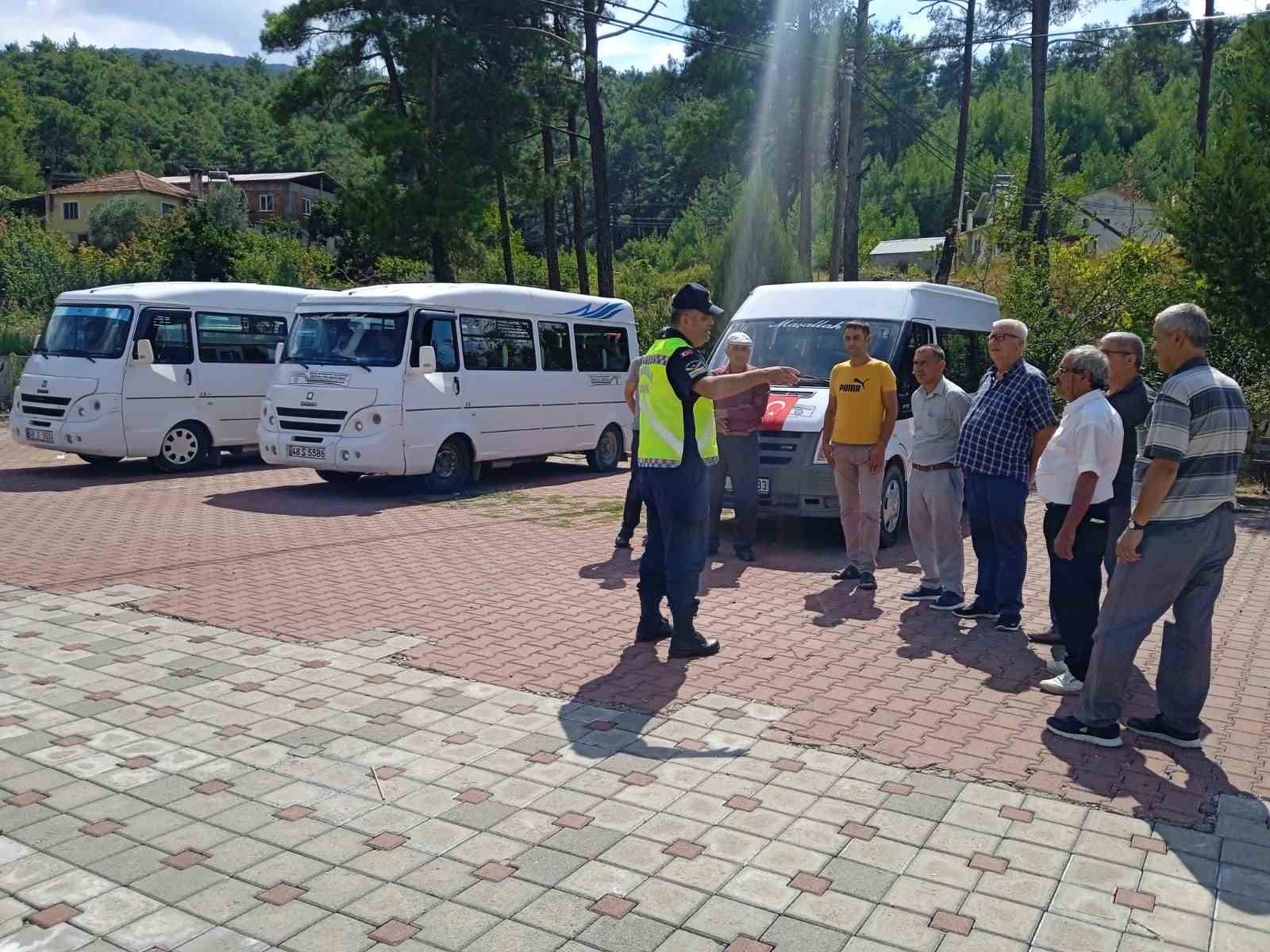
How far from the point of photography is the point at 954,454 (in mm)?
7758

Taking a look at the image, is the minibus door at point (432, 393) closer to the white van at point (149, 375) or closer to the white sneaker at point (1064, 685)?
the white van at point (149, 375)

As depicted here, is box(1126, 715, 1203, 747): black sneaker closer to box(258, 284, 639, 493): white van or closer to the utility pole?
box(258, 284, 639, 493): white van

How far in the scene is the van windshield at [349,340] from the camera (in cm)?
1307

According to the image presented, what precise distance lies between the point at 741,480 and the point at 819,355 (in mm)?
1902

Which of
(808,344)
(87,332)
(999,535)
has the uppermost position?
(87,332)

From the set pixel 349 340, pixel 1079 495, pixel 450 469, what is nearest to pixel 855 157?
pixel 450 469

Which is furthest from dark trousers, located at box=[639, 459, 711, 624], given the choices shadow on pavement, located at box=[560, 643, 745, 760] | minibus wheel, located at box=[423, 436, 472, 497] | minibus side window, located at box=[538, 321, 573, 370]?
minibus side window, located at box=[538, 321, 573, 370]

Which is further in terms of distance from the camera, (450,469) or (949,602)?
(450,469)

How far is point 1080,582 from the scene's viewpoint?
5.95 m

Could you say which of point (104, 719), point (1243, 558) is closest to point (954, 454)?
point (1243, 558)

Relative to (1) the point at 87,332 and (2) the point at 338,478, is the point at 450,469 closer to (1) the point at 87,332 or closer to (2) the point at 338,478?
(2) the point at 338,478

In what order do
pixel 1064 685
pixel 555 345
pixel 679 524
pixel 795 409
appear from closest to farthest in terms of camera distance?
pixel 1064 685, pixel 679 524, pixel 795 409, pixel 555 345

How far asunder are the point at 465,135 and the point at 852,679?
2464cm

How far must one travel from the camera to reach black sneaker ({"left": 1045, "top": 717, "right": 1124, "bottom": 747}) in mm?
5254
